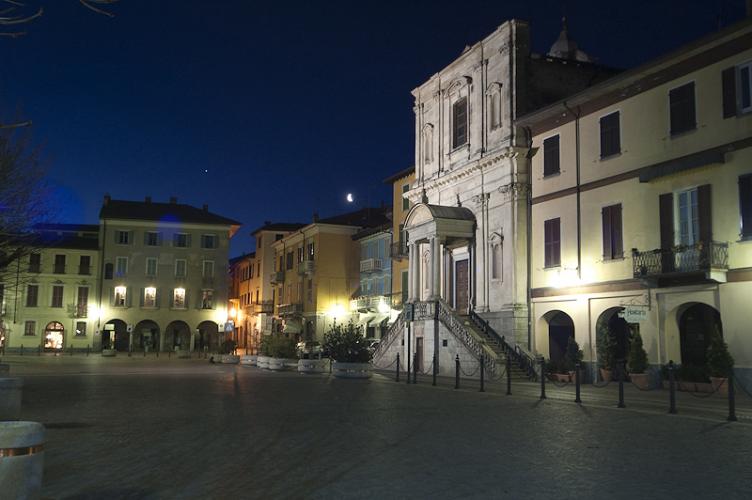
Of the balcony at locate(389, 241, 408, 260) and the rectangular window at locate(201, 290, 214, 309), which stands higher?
the balcony at locate(389, 241, 408, 260)

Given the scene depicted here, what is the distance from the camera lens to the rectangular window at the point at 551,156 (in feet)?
100

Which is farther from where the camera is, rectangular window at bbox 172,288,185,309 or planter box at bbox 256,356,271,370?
rectangular window at bbox 172,288,185,309

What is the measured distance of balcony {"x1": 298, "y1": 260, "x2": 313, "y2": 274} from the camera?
62.3m

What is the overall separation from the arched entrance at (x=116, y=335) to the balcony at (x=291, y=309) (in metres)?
16.5

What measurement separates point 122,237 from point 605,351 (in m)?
58.4

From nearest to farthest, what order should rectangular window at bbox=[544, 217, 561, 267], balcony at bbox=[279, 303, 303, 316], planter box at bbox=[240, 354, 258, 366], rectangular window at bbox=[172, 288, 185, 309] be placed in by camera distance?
rectangular window at bbox=[544, 217, 561, 267] < planter box at bbox=[240, 354, 258, 366] < balcony at bbox=[279, 303, 303, 316] < rectangular window at bbox=[172, 288, 185, 309]

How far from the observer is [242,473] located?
885 cm

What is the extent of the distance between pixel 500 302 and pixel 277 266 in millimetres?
44797

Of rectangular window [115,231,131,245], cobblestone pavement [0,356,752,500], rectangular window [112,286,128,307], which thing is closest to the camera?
cobblestone pavement [0,356,752,500]

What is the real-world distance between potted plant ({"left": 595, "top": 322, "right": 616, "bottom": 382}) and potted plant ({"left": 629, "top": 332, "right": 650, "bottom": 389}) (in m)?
2.00

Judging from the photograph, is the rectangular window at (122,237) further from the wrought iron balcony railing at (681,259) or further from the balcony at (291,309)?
the wrought iron balcony railing at (681,259)

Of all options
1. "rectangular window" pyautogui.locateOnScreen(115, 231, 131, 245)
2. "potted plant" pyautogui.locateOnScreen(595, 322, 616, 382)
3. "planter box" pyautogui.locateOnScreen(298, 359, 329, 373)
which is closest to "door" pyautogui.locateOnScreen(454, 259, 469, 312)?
"planter box" pyautogui.locateOnScreen(298, 359, 329, 373)

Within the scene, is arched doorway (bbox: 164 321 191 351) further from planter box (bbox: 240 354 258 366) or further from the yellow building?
the yellow building

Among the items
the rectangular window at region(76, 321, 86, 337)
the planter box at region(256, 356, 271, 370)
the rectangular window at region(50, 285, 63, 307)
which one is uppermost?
the rectangular window at region(50, 285, 63, 307)
